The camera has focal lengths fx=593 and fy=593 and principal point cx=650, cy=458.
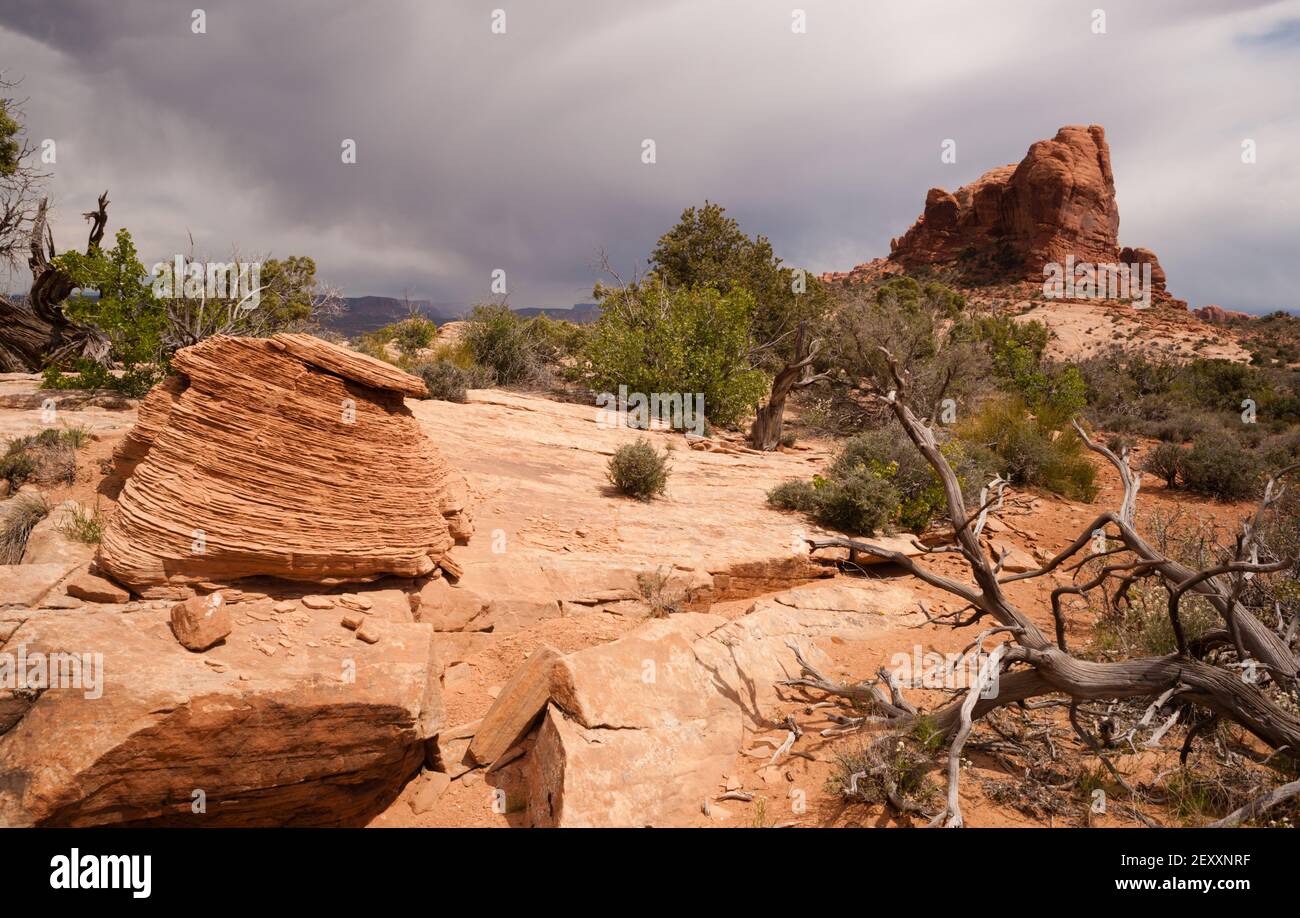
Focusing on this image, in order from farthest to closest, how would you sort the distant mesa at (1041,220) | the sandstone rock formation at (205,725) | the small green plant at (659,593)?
the distant mesa at (1041,220) → the small green plant at (659,593) → the sandstone rock formation at (205,725)

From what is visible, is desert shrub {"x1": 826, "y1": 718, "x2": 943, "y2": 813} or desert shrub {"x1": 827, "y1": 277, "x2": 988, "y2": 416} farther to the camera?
desert shrub {"x1": 827, "y1": 277, "x2": 988, "y2": 416}

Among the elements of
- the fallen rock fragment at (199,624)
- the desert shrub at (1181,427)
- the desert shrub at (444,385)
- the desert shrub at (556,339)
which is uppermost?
the desert shrub at (556,339)

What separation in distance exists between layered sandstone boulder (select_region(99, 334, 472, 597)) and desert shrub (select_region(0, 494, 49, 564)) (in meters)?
1.58

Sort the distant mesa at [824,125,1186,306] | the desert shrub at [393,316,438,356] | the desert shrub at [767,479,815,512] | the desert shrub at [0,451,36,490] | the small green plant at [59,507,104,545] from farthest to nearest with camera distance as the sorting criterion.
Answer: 1. the distant mesa at [824,125,1186,306]
2. the desert shrub at [393,316,438,356]
3. the desert shrub at [767,479,815,512]
4. the desert shrub at [0,451,36,490]
5. the small green plant at [59,507,104,545]

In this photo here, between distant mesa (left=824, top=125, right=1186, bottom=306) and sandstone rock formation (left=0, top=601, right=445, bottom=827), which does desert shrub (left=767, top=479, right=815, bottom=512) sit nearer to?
sandstone rock formation (left=0, top=601, right=445, bottom=827)

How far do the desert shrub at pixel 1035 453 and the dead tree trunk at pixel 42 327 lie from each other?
736 inches

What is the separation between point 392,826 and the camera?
3.94 metres

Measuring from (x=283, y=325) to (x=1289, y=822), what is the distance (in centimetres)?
1836

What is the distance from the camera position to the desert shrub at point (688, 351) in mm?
15258

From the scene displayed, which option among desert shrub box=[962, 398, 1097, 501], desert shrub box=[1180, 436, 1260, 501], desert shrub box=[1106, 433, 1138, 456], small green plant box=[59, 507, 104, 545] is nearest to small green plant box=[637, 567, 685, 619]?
small green plant box=[59, 507, 104, 545]

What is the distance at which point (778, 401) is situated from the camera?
559 inches

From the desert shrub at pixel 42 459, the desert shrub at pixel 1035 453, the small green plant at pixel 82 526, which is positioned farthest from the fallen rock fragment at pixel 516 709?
the desert shrub at pixel 1035 453

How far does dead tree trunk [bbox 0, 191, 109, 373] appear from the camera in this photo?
478 inches

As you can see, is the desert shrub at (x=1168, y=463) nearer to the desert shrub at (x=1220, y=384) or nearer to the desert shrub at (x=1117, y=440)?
the desert shrub at (x=1117, y=440)
